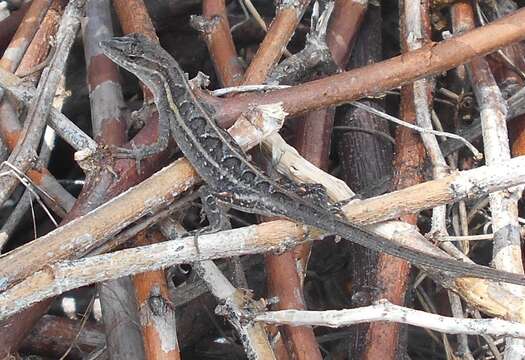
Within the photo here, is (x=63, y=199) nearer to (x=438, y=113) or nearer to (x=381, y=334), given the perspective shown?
(x=381, y=334)

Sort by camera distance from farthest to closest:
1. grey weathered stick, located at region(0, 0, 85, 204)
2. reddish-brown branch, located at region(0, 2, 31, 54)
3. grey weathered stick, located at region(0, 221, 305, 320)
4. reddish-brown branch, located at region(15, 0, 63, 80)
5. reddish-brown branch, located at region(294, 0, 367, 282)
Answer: reddish-brown branch, located at region(0, 2, 31, 54) → reddish-brown branch, located at region(15, 0, 63, 80) → reddish-brown branch, located at region(294, 0, 367, 282) → grey weathered stick, located at region(0, 0, 85, 204) → grey weathered stick, located at region(0, 221, 305, 320)

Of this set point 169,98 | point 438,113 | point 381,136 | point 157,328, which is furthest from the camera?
point 438,113

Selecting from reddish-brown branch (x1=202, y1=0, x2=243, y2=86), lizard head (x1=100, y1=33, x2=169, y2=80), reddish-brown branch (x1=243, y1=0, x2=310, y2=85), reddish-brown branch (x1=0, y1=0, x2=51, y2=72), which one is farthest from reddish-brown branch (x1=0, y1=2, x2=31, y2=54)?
reddish-brown branch (x1=243, y1=0, x2=310, y2=85)

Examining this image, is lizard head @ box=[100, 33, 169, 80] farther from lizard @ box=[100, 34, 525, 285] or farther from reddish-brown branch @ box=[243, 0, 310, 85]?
reddish-brown branch @ box=[243, 0, 310, 85]

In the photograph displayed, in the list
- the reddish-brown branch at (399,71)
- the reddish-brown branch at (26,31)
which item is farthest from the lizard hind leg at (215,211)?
the reddish-brown branch at (26,31)

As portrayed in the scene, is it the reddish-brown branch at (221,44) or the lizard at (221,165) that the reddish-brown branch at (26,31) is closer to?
the lizard at (221,165)

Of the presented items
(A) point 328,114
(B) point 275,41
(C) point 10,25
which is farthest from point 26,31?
(A) point 328,114

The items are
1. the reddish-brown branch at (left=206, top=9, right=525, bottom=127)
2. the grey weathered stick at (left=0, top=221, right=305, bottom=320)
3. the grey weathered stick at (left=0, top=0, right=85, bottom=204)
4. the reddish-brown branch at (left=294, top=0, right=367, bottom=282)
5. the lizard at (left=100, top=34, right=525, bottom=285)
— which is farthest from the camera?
the reddish-brown branch at (left=294, top=0, right=367, bottom=282)

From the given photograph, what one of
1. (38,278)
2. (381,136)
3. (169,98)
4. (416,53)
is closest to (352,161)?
(381,136)

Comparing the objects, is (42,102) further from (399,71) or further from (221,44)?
(399,71)
